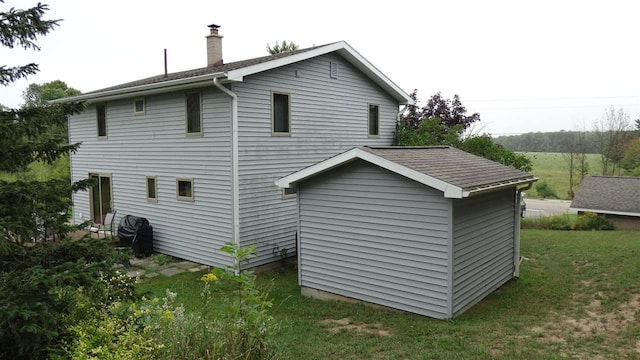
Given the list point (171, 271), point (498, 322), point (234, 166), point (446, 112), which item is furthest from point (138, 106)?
point (446, 112)

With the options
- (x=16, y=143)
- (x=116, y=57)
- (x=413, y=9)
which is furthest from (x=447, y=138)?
(x=116, y=57)

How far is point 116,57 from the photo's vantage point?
72.8 feet

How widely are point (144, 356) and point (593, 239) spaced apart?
1731 cm

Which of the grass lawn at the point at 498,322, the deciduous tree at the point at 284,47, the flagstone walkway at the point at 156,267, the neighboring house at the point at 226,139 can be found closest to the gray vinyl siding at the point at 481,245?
the grass lawn at the point at 498,322

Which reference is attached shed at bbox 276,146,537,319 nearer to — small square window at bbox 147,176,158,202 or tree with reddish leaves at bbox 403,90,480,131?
small square window at bbox 147,176,158,202

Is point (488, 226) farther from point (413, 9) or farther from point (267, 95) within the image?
point (413, 9)

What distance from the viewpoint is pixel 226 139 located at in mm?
10539

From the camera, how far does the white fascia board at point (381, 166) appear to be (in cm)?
691

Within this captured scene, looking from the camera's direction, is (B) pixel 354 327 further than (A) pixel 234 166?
No

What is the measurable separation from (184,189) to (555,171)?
49945mm

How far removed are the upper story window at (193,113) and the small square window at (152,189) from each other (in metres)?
2.14

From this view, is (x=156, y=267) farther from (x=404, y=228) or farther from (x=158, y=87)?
(x=404, y=228)

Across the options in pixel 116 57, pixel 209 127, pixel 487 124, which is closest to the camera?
pixel 209 127

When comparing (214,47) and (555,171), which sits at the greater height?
(214,47)
